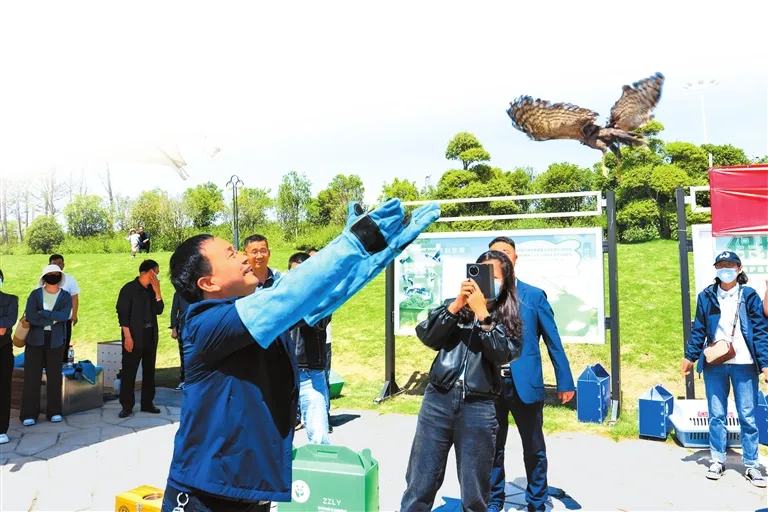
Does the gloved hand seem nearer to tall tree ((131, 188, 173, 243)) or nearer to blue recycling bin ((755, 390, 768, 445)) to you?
blue recycling bin ((755, 390, 768, 445))

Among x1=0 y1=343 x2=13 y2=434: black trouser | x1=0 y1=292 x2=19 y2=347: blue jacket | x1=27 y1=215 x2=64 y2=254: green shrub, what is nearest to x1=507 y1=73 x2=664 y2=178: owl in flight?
x1=0 y1=292 x2=19 y2=347: blue jacket

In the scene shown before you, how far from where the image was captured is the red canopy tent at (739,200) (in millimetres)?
6371

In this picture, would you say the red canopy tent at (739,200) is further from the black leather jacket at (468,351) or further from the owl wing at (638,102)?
the owl wing at (638,102)

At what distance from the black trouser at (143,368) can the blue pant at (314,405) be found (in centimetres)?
365

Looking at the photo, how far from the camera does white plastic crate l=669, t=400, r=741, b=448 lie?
5.54 m

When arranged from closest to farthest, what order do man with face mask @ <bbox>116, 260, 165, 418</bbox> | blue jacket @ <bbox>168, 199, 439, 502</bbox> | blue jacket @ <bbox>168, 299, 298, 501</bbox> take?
blue jacket @ <bbox>168, 199, 439, 502</bbox> → blue jacket @ <bbox>168, 299, 298, 501</bbox> → man with face mask @ <bbox>116, 260, 165, 418</bbox>

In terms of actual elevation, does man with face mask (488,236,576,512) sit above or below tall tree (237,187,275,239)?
below

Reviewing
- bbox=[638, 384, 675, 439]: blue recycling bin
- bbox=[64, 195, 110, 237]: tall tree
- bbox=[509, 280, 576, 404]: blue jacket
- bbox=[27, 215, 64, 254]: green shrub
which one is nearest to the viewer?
bbox=[509, 280, 576, 404]: blue jacket

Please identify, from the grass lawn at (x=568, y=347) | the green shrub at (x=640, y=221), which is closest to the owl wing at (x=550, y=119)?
the grass lawn at (x=568, y=347)

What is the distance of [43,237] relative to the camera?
3284cm

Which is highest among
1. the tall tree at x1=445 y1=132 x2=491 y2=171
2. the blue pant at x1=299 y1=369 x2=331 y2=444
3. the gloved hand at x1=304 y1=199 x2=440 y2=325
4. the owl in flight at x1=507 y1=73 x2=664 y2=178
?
the tall tree at x1=445 y1=132 x2=491 y2=171

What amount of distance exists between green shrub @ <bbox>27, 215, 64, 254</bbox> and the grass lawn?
18.0 meters

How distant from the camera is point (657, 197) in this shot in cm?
2167

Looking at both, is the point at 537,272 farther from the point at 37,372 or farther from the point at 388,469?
the point at 37,372
